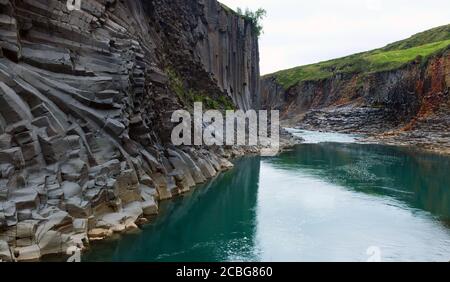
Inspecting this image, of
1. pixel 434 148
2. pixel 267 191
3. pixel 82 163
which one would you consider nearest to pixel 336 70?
pixel 434 148

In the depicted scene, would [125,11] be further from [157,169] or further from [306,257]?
[306,257]

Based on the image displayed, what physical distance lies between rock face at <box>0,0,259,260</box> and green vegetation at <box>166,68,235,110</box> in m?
10.2

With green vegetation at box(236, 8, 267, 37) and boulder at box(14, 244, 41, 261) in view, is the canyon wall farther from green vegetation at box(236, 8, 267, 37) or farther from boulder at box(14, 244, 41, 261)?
boulder at box(14, 244, 41, 261)

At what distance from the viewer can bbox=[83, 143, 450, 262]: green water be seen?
25078 mm

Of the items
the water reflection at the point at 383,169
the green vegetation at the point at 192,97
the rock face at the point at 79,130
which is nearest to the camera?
the rock face at the point at 79,130

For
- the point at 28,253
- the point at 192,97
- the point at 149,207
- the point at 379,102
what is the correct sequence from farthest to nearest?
1. the point at 379,102
2. the point at 192,97
3. the point at 149,207
4. the point at 28,253

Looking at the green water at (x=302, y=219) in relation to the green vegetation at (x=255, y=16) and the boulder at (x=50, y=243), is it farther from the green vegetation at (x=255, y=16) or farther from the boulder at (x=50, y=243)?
the green vegetation at (x=255, y=16)

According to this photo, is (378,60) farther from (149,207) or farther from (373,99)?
(149,207)

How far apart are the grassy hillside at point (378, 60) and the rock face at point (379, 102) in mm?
3286

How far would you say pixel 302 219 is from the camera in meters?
32.5

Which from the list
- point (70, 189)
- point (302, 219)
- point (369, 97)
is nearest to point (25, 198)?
point (70, 189)

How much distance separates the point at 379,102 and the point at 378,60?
87.0ft

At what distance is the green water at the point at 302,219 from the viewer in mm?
25078

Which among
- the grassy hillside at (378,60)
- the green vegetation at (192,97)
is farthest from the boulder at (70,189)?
the grassy hillside at (378,60)
